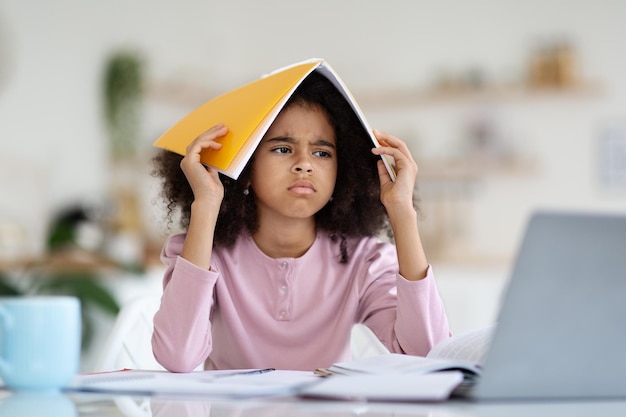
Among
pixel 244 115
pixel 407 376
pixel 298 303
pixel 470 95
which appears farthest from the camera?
pixel 470 95

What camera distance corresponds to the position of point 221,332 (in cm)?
129

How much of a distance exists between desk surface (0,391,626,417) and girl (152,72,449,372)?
1.55 feet

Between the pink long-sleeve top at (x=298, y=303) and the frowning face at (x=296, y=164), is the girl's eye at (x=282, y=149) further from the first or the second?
the pink long-sleeve top at (x=298, y=303)

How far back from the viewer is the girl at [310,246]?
1147 mm

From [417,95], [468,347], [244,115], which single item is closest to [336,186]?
[244,115]

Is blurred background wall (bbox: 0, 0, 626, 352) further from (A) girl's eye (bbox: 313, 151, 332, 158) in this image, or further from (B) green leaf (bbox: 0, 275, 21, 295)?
(A) girl's eye (bbox: 313, 151, 332, 158)

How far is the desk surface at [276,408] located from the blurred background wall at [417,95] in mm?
3261

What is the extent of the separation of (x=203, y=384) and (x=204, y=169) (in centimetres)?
45

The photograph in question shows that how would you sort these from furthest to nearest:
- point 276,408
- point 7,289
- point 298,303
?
point 7,289 < point 298,303 < point 276,408

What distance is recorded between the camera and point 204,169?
3.62ft

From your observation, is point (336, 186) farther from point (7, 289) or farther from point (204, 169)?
point (7, 289)

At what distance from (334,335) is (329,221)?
0.19 m

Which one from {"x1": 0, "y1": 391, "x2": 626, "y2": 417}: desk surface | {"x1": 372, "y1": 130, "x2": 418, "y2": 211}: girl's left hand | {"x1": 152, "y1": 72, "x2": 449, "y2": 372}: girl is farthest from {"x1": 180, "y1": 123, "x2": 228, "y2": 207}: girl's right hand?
{"x1": 0, "y1": 391, "x2": 626, "y2": 417}: desk surface

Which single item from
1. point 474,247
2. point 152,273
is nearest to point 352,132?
point 152,273
